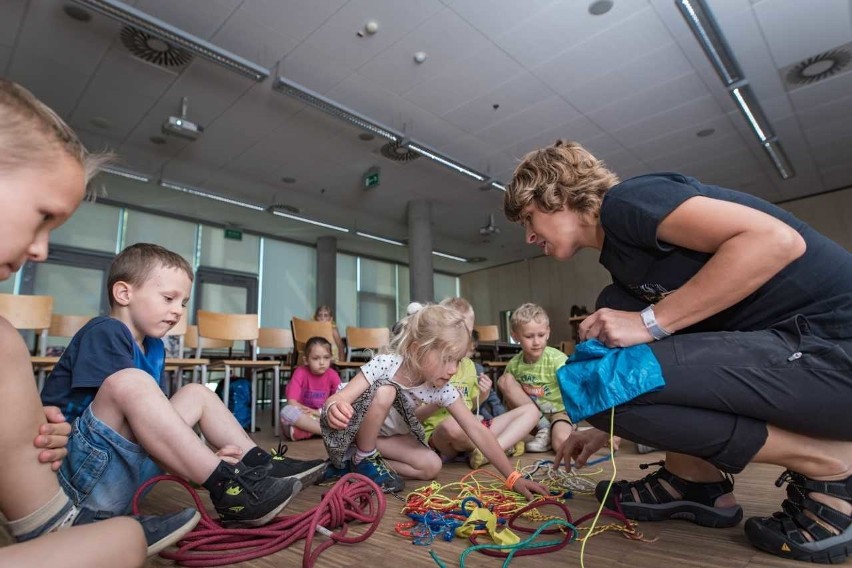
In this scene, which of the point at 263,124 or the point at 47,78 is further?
the point at 263,124

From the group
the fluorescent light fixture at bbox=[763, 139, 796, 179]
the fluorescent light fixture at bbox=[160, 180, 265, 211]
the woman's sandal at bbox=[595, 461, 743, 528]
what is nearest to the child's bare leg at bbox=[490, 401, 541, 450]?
the woman's sandal at bbox=[595, 461, 743, 528]

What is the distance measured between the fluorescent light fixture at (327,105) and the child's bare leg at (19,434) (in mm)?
3730

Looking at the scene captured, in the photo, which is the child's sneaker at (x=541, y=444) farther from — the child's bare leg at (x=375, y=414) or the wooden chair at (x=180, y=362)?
the wooden chair at (x=180, y=362)

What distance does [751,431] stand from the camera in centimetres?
89

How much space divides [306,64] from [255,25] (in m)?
0.57

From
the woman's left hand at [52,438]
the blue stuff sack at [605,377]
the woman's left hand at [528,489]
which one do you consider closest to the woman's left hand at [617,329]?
the blue stuff sack at [605,377]

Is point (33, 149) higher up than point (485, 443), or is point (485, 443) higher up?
point (33, 149)

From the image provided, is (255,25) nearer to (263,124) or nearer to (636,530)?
(263,124)

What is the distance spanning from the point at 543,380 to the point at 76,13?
422cm

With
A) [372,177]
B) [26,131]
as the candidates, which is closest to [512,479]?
[26,131]

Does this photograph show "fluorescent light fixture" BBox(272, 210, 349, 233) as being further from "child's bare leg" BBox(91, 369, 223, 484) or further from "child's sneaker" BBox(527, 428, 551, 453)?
"child's bare leg" BBox(91, 369, 223, 484)

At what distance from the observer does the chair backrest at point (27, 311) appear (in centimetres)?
321

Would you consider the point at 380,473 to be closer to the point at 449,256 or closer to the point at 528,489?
the point at 528,489

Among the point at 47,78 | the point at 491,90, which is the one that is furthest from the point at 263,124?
the point at 491,90
